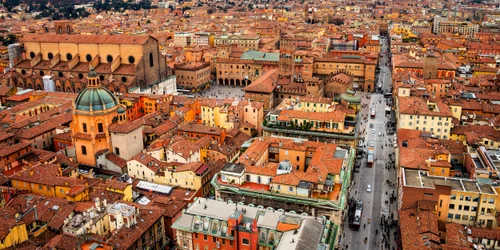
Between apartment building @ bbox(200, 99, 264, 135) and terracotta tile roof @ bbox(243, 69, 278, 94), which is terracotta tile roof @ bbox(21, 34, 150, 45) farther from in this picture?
apartment building @ bbox(200, 99, 264, 135)

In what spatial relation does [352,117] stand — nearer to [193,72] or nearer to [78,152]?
[78,152]

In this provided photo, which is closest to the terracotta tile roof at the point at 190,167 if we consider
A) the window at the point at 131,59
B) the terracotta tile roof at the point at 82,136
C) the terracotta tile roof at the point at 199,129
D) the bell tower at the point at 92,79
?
the terracotta tile roof at the point at 199,129

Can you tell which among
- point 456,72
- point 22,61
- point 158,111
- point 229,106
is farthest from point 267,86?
point 22,61

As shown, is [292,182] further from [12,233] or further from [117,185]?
[12,233]

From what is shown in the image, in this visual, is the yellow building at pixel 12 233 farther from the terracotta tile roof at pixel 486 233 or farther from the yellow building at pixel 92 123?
the terracotta tile roof at pixel 486 233

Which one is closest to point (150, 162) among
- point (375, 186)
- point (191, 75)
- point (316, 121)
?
point (316, 121)

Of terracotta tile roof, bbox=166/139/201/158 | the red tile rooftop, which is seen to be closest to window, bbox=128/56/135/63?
terracotta tile roof, bbox=166/139/201/158
